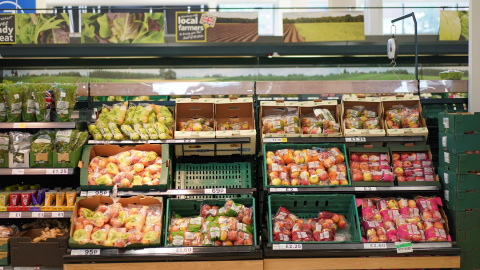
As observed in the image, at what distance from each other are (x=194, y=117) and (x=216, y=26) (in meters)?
3.48

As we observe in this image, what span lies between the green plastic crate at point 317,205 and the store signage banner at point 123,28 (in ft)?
14.6

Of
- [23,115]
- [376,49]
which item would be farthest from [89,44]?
[376,49]

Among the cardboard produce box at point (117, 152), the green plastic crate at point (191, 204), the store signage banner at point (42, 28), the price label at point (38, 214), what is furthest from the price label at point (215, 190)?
the store signage banner at point (42, 28)

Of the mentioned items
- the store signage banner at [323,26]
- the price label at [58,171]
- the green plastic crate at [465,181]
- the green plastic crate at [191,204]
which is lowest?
the green plastic crate at [191,204]

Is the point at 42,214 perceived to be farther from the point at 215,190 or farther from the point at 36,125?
the point at 215,190

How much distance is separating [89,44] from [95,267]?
18.2ft

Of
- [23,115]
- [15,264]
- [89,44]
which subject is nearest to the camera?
[15,264]

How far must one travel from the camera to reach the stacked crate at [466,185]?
4043 mm

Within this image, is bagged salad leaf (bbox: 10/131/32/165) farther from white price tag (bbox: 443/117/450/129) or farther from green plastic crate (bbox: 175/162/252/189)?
white price tag (bbox: 443/117/450/129)

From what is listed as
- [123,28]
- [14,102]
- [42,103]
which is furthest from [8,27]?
[42,103]

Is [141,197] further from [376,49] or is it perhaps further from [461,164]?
[376,49]

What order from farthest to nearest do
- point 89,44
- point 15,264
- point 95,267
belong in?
point 89,44, point 15,264, point 95,267

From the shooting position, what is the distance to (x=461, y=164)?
159 inches

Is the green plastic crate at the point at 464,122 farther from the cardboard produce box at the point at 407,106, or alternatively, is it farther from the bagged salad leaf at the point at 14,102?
the bagged salad leaf at the point at 14,102
